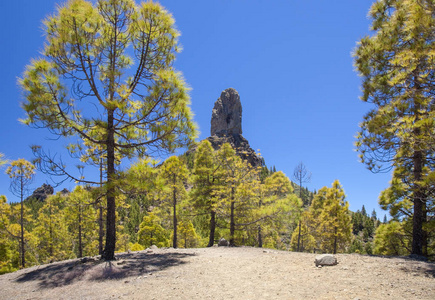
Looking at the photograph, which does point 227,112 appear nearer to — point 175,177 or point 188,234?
point 188,234

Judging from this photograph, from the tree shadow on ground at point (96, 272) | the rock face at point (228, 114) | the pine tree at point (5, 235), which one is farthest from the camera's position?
the rock face at point (228, 114)

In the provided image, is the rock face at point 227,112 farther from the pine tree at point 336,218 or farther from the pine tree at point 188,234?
the pine tree at point 336,218

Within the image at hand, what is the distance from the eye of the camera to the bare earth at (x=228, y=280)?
14.3 ft

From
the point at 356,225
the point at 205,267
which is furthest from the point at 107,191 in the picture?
the point at 356,225

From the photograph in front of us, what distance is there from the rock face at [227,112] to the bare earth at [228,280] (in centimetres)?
11264

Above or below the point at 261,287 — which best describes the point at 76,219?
below

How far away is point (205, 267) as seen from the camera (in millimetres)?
6508

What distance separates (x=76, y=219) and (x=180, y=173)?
9.66 metres

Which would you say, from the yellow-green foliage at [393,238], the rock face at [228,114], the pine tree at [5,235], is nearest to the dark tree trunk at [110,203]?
the yellow-green foliage at [393,238]

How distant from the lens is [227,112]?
399 feet

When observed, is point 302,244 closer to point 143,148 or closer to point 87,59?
point 143,148

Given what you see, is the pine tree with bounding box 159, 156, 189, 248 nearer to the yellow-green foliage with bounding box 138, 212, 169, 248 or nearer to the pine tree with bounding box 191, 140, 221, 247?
the pine tree with bounding box 191, 140, 221, 247

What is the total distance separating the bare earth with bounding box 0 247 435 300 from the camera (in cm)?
437

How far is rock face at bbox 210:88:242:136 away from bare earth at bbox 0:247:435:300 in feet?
370
